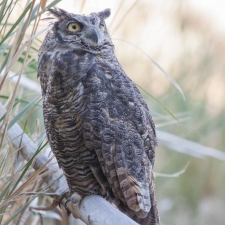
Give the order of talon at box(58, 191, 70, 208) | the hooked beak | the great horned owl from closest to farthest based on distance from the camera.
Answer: the great horned owl < the hooked beak < talon at box(58, 191, 70, 208)

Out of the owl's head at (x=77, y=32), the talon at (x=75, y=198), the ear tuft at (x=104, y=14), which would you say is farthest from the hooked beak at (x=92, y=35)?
the talon at (x=75, y=198)

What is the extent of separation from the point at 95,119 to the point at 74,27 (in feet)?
1.43

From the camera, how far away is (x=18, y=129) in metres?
2.21

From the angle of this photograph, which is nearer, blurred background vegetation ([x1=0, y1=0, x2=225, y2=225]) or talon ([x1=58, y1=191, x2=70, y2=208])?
talon ([x1=58, y1=191, x2=70, y2=208])

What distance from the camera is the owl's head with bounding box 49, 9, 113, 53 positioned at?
2261mm

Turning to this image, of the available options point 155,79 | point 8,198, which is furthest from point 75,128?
point 155,79

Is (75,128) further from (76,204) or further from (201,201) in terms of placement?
(201,201)

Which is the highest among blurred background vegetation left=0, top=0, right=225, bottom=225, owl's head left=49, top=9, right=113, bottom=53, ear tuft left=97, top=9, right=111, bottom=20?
ear tuft left=97, top=9, right=111, bottom=20

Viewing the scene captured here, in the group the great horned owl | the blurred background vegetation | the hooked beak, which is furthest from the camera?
the blurred background vegetation

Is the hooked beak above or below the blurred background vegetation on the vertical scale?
above

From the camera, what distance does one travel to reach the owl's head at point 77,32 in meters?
2.26

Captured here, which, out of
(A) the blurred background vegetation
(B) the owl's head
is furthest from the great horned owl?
(A) the blurred background vegetation

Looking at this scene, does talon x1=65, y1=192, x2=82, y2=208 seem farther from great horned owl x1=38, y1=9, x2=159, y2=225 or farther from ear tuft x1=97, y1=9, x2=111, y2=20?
ear tuft x1=97, y1=9, x2=111, y2=20

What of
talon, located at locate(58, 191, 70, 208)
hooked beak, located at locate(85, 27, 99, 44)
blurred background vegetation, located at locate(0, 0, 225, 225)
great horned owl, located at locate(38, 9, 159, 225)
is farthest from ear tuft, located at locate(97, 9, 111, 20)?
blurred background vegetation, located at locate(0, 0, 225, 225)
